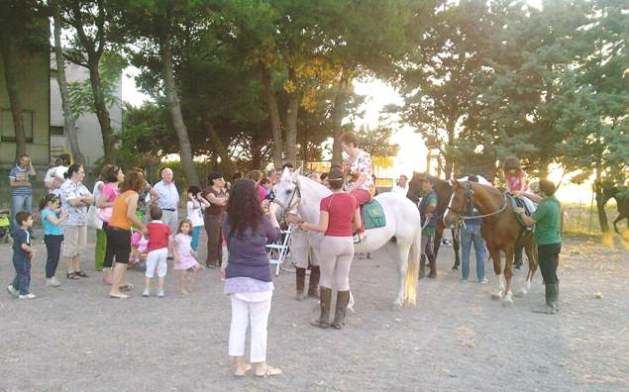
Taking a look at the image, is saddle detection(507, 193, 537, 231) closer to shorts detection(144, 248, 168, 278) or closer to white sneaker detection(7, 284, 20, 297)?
shorts detection(144, 248, 168, 278)

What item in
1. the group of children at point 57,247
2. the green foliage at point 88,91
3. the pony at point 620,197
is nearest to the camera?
the group of children at point 57,247

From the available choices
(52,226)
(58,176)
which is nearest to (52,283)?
(52,226)

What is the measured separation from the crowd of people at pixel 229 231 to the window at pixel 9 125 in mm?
14928

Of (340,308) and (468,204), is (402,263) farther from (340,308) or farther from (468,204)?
(340,308)

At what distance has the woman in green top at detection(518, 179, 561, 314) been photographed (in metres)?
7.85

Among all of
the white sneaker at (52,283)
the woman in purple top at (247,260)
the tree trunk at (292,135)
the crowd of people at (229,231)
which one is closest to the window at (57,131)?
the tree trunk at (292,135)

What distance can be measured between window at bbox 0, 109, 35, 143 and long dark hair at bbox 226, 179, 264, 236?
24.6 metres

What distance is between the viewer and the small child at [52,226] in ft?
27.6

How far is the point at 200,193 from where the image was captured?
1117 cm

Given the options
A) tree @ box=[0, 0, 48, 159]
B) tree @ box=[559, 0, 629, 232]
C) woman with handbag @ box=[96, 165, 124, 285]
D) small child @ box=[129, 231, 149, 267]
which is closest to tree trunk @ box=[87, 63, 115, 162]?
tree @ box=[0, 0, 48, 159]

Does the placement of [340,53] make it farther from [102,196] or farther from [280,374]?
[280,374]

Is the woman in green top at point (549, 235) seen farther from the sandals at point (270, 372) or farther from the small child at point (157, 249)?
the small child at point (157, 249)

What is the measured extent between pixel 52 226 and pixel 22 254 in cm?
77

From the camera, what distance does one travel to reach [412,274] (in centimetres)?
834
